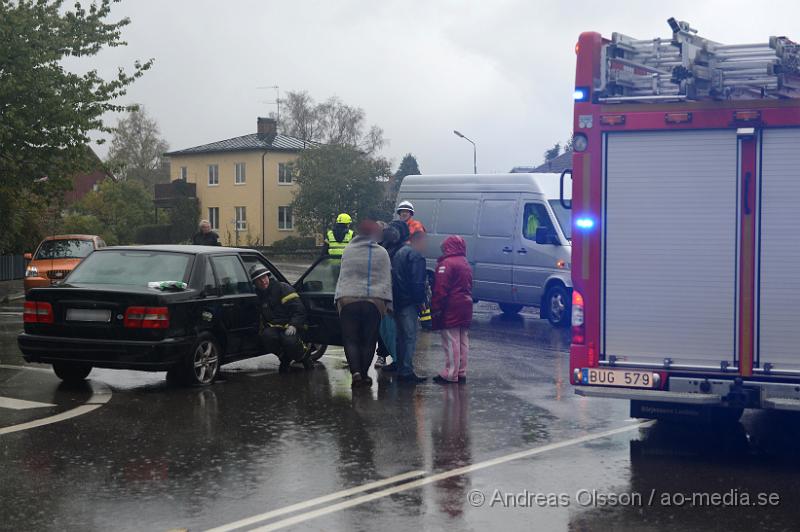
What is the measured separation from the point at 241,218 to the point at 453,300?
73.6 m

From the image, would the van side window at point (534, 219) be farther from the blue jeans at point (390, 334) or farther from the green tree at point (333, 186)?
the green tree at point (333, 186)

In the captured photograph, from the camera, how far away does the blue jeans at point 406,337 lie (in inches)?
488

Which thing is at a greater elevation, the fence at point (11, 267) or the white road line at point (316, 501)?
the fence at point (11, 267)

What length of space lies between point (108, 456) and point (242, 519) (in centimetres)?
213

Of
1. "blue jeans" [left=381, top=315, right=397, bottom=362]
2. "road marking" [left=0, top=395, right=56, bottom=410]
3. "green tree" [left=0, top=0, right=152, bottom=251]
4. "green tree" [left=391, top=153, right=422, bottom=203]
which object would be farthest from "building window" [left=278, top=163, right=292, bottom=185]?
"road marking" [left=0, top=395, right=56, bottom=410]

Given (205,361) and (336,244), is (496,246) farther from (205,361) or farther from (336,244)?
(205,361)

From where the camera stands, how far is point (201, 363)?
38.1 ft

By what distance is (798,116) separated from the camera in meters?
8.10

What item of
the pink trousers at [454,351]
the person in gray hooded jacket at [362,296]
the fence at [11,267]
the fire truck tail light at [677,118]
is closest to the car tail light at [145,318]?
the person in gray hooded jacket at [362,296]

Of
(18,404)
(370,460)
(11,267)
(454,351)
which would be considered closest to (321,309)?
(454,351)

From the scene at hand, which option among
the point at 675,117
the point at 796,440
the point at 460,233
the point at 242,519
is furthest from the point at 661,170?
the point at 460,233

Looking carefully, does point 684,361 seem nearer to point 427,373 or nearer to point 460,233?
point 427,373

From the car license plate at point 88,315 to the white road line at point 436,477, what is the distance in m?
4.66

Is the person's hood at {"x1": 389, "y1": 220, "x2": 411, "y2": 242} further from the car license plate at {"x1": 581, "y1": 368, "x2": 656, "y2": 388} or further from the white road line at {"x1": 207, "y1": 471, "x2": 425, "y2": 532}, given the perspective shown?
the white road line at {"x1": 207, "y1": 471, "x2": 425, "y2": 532}
